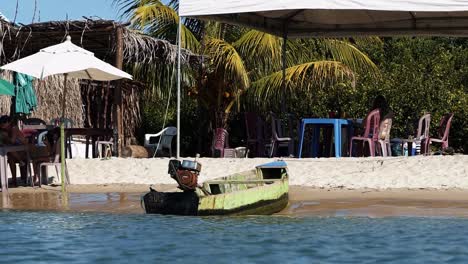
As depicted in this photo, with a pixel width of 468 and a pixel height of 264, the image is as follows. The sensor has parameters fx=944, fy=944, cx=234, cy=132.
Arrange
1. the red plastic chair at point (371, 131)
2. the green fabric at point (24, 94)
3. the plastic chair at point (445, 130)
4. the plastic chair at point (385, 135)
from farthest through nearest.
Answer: the green fabric at point (24, 94) < the plastic chair at point (445, 130) < the plastic chair at point (385, 135) < the red plastic chair at point (371, 131)

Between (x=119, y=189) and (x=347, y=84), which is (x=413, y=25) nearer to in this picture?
(x=347, y=84)

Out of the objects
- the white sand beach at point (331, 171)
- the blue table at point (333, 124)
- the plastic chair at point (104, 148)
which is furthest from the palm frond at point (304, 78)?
the white sand beach at point (331, 171)

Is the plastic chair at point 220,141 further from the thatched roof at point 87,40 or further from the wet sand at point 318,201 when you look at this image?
the wet sand at point 318,201

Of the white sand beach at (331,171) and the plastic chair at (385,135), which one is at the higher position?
the plastic chair at (385,135)

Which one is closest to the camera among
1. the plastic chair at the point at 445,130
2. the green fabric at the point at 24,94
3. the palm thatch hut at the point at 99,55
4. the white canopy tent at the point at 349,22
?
the plastic chair at the point at 445,130

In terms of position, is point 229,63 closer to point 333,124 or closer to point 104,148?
point 104,148

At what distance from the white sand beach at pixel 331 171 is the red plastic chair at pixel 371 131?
2.49ft

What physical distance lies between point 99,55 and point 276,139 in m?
5.28

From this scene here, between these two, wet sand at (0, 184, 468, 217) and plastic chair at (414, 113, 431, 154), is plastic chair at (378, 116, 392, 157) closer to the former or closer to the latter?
plastic chair at (414, 113, 431, 154)

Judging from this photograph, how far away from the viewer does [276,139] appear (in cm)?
1639

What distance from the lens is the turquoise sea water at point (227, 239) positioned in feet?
27.7

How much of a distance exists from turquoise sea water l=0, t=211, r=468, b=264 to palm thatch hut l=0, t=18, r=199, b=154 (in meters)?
6.57

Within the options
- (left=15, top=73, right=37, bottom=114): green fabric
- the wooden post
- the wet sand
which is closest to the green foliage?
the wooden post

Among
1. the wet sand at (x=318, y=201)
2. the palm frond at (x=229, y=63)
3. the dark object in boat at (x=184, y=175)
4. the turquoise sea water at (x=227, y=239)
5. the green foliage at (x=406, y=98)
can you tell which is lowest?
the turquoise sea water at (x=227, y=239)
